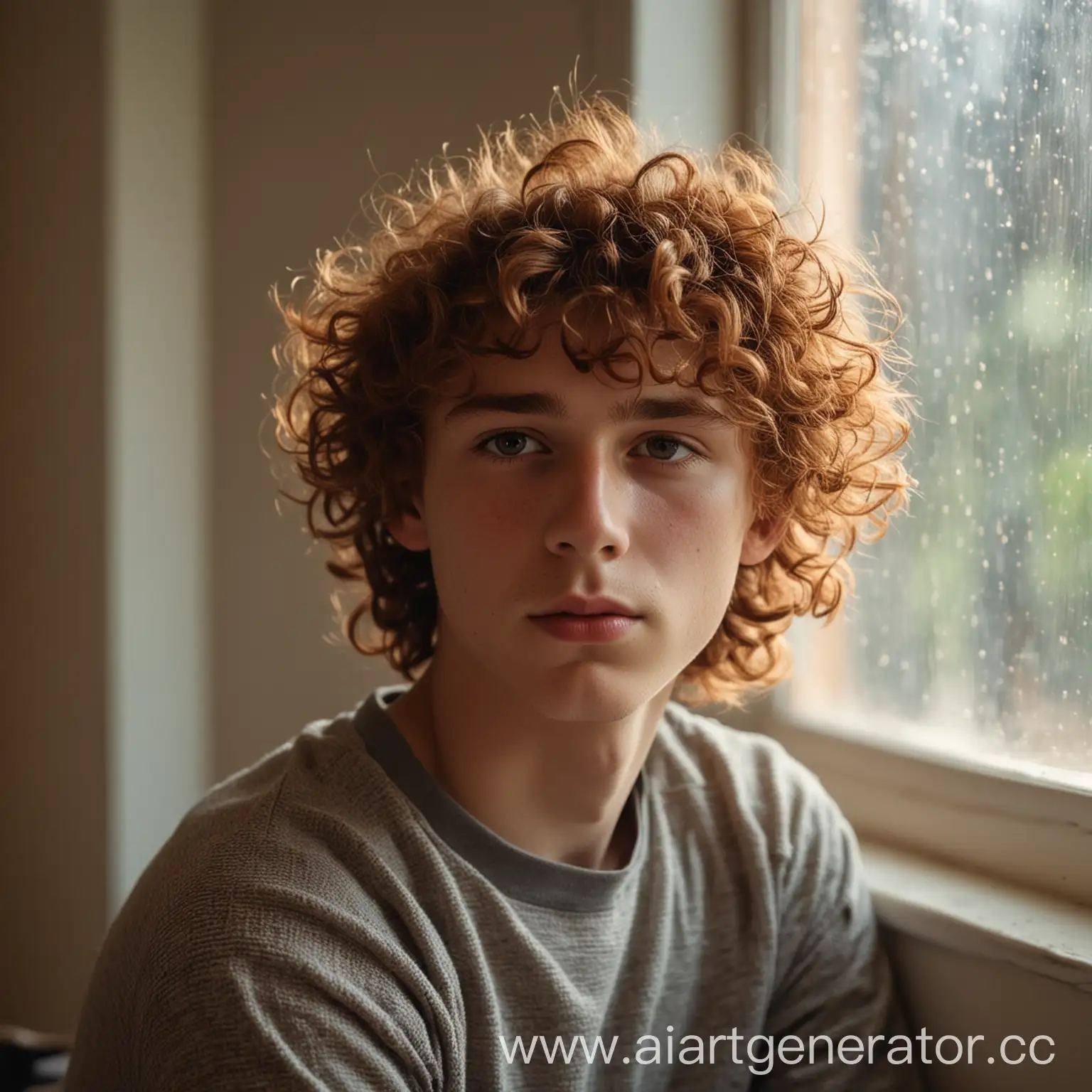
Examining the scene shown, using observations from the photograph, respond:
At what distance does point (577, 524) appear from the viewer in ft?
3.11

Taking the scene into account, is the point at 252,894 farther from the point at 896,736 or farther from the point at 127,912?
the point at 896,736

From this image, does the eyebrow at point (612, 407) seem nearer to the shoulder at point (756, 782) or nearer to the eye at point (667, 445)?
the eye at point (667, 445)

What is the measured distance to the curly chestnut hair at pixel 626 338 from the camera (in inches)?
39.2

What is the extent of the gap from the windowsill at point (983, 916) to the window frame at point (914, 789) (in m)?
0.03

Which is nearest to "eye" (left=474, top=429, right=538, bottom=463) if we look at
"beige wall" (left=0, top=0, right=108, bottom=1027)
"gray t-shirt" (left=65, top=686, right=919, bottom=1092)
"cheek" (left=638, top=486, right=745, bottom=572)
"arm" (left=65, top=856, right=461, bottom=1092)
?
"cheek" (left=638, top=486, right=745, bottom=572)

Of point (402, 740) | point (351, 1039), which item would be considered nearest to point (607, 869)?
point (402, 740)

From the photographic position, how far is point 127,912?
1011 millimetres

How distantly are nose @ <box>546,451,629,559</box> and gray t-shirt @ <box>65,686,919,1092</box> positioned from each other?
26cm

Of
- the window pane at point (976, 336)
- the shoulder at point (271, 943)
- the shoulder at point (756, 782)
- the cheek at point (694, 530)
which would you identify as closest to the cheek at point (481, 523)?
the cheek at point (694, 530)

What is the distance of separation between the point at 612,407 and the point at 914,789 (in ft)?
2.02

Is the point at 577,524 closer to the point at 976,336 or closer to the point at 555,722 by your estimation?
the point at 555,722

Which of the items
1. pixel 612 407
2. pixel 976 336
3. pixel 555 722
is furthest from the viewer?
pixel 976 336

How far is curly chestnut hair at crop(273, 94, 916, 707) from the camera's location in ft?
3.27

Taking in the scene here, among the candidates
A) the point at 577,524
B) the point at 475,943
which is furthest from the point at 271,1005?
the point at 577,524
